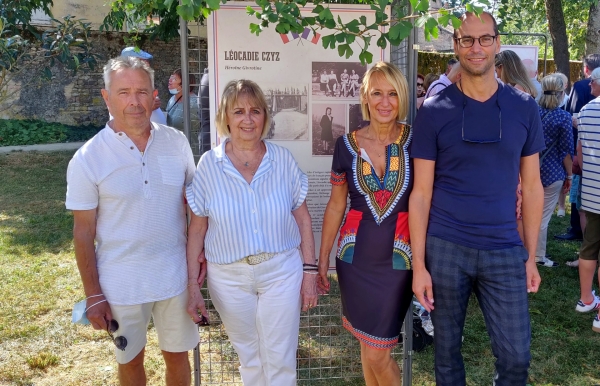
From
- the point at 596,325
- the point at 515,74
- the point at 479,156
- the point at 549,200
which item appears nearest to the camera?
the point at 479,156

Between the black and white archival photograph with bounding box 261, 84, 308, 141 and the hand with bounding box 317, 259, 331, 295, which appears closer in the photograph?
the hand with bounding box 317, 259, 331, 295

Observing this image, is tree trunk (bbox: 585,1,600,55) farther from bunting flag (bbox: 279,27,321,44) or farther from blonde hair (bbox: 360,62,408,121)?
blonde hair (bbox: 360,62,408,121)

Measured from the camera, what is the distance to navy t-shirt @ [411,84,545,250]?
234 cm

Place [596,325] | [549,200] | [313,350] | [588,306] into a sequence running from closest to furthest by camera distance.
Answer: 1. [313,350]
2. [596,325]
3. [588,306]
4. [549,200]

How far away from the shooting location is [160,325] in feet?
8.85

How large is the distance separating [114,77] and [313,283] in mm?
1351

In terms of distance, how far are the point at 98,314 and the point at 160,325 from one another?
14.5 inches

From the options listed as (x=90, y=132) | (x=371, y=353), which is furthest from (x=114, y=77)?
(x=90, y=132)

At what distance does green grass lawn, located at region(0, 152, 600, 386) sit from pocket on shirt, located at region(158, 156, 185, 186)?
173cm

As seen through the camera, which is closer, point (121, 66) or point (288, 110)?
point (121, 66)

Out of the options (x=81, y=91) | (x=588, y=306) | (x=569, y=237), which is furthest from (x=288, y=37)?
(x=81, y=91)

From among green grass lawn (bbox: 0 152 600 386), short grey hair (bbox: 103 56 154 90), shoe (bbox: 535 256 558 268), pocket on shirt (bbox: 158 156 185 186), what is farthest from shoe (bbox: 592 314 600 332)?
short grey hair (bbox: 103 56 154 90)

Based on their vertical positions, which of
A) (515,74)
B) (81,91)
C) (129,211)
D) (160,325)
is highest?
(81,91)

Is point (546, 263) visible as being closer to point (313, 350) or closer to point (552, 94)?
point (552, 94)
